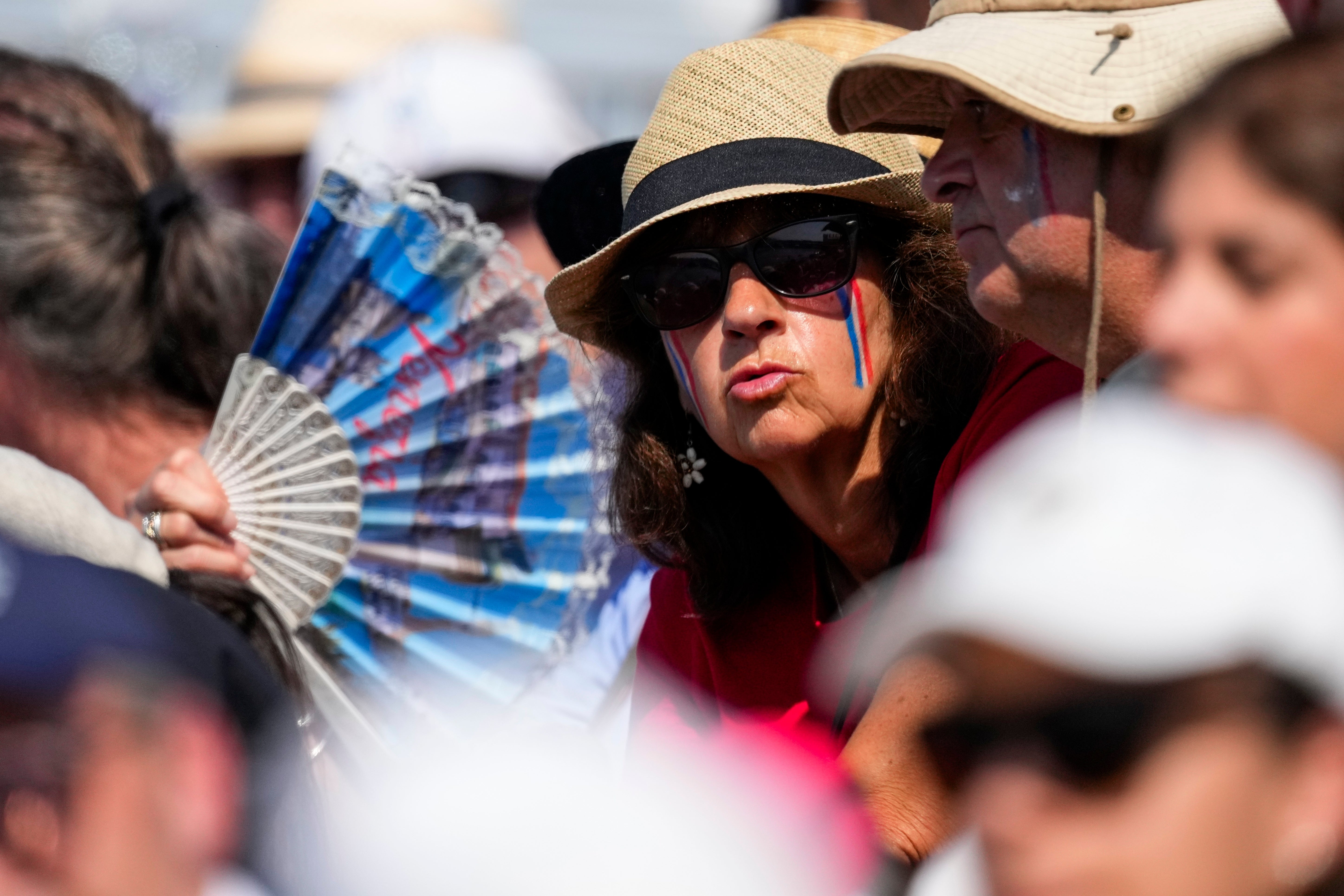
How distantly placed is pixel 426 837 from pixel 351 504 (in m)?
1.74

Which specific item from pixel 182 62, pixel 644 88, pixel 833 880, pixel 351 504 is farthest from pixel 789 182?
pixel 644 88

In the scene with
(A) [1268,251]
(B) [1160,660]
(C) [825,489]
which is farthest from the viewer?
(C) [825,489]

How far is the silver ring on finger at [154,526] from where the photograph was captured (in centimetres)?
233

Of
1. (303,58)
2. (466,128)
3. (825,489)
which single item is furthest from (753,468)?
(303,58)

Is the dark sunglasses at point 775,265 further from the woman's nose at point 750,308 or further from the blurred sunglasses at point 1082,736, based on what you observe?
the blurred sunglasses at point 1082,736

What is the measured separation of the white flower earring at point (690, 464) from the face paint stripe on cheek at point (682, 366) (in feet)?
0.56

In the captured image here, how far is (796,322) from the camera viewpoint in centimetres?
233

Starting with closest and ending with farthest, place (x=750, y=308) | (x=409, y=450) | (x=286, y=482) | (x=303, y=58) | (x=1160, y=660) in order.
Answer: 1. (x=1160, y=660)
2. (x=750, y=308)
3. (x=286, y=482)
4. (x=409, y=450)
5. (x=303, y=58)

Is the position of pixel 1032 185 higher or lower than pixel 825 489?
higher

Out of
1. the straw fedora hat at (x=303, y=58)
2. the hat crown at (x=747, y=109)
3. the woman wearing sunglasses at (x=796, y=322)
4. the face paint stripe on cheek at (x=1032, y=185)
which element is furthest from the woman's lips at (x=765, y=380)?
the straw fedora hat at (x=303, y=58)

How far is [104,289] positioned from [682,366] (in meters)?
0.94

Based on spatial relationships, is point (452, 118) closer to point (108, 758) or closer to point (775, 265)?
point (775, 265)

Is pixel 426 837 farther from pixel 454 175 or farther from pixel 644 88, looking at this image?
pixel 644 88

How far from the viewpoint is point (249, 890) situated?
1051 millimetres
